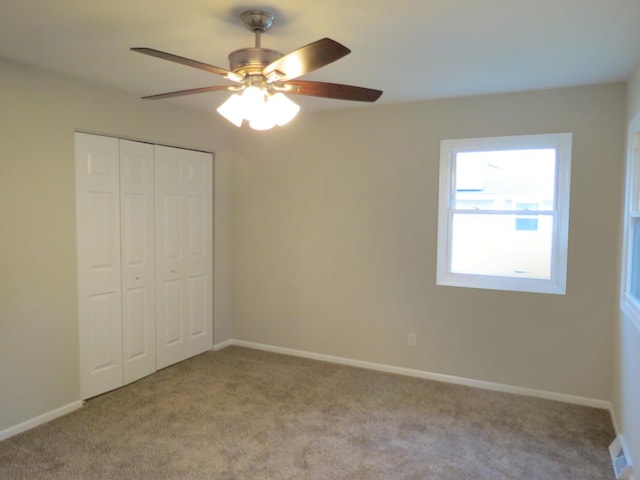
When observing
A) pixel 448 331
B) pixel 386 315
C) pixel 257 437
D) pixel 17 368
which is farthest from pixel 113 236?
pixel 448 331

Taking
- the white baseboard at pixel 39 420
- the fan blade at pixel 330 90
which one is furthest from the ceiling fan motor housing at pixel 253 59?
the white baseboard at pixel 39 420

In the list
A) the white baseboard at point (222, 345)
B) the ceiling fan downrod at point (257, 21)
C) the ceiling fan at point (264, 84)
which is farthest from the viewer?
the white baseboard at point (222, 345)

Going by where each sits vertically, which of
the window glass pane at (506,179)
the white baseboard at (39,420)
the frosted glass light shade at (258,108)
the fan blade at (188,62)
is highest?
the fan blade at (188,62)

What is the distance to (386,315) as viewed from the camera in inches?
160

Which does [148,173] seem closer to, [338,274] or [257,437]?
[338,274]

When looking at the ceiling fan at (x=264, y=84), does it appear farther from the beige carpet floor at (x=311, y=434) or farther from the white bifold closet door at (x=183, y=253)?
the white bifold closet door at (x=183, y=253)

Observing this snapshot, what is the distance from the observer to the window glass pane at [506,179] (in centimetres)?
350

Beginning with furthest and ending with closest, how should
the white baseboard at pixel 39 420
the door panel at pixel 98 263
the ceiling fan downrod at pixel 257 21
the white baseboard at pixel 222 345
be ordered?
the white baseboard at pixel 222 345
the door panel at pixel 98 263
the white baseboard at pixel 39 420
the ceiling fan downrod at pixel 257 21

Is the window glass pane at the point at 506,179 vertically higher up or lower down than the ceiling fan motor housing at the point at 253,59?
lower down

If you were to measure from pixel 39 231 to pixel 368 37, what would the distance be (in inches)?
97.1

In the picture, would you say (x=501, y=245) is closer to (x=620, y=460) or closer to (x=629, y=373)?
(x=629, y=373)

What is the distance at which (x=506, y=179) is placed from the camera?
11.9 feet

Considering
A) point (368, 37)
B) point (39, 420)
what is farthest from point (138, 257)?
point (368, 37)

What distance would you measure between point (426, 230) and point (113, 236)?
2.59 metres
